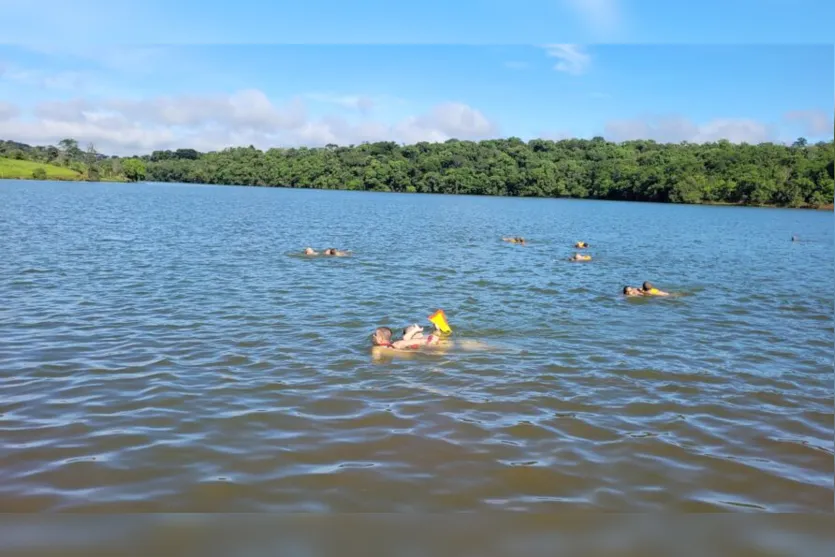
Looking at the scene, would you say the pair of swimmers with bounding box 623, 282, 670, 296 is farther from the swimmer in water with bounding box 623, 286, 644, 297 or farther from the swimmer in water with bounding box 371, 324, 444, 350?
the swimmer in water with bounding box 371, 324, 444, 350

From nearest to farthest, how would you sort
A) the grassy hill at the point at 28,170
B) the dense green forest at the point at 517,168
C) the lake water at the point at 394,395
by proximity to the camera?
the lake water at the point at 394,395
the dense green forest at the point at 517,168
the grassy hill at the point at 28,170

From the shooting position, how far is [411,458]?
657 cm

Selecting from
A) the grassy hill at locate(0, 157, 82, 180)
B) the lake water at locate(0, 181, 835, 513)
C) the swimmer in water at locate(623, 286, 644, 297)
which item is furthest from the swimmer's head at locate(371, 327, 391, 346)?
the grassy hill at locate(0, 157, 82, 180)

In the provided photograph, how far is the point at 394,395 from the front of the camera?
28.3 ft

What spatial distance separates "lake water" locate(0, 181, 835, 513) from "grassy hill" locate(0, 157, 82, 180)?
120516 millimetres

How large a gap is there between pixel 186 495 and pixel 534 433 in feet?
12.3

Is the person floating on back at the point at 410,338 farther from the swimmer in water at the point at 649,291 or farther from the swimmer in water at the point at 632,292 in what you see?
the swimmer in water at the point at 649,291

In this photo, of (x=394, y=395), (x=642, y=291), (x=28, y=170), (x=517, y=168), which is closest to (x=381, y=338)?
(x=394, y=395)

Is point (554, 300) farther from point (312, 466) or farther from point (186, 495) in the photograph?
point (186, 495)

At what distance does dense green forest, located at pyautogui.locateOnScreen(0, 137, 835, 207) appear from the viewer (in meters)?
98.8

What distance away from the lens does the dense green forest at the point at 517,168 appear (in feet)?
324

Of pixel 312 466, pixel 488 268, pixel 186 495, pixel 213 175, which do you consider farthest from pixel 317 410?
pixel 213 175

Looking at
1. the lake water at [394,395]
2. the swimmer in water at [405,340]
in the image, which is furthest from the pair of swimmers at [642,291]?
the swimmer in water at [405,340]

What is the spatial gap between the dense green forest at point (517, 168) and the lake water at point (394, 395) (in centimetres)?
8435
